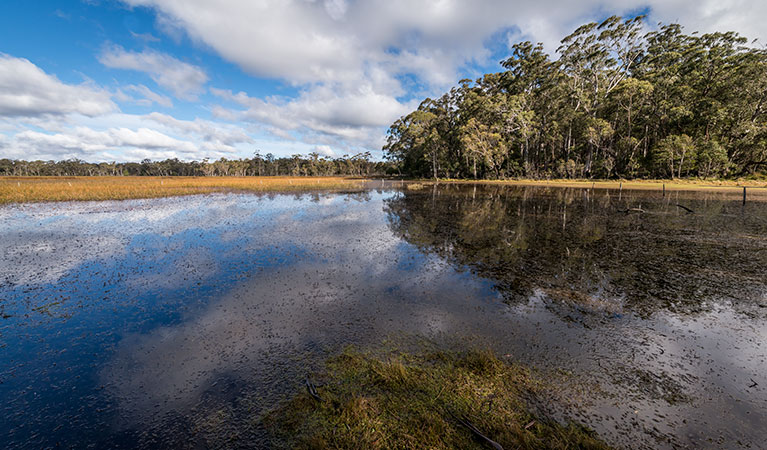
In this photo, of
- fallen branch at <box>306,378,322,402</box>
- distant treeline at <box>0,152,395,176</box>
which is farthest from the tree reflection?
distant treeline at <box>0,152,395,176</box>

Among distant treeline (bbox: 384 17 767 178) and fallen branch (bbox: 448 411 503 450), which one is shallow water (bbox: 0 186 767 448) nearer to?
fallen branch (bbox: 448 411 503 450)

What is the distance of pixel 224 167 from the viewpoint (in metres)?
146

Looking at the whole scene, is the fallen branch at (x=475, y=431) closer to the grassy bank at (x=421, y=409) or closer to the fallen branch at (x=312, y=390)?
the grassy bank at (x=421, y=409)

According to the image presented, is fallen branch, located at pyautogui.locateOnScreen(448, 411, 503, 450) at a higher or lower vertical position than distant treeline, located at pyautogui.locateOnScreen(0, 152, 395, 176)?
lower

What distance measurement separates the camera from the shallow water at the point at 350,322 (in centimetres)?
405

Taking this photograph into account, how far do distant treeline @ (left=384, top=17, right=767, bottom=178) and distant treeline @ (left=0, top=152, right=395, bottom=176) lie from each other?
7782cm

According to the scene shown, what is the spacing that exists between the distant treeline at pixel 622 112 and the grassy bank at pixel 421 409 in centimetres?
5756

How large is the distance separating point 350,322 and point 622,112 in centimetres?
6771

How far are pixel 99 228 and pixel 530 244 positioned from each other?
79.5 feet

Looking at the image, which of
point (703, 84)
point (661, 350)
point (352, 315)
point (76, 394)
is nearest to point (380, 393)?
point (352, 315)

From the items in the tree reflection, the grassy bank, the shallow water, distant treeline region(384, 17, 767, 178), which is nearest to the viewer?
the grassy bank

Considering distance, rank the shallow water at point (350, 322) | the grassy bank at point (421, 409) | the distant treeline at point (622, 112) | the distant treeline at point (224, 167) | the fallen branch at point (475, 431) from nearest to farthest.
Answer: the fallen branch at point (475, 431) → the grassy bank at point (421, 409) → the shallow water at point (350, 322) → the distant treeline at point (622, 112) → the distant treeline at point (224, 167)

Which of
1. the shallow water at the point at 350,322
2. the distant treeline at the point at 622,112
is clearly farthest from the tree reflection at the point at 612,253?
the distant treeline at the point at 622,112

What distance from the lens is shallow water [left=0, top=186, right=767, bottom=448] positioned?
4.05 metres
